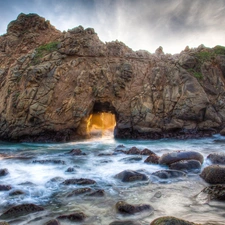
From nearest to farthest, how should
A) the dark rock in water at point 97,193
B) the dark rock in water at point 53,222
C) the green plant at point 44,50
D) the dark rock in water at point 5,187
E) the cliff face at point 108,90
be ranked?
the dark rock in water at point 53,222 < the dark rock in water at point 97,193 < the dark rock in water at point 5,187 < the cliff face at point 108,90 < the green plant at point 44,50

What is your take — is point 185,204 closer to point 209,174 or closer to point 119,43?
point 209,174

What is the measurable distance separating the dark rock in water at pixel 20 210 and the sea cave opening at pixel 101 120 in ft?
56.1

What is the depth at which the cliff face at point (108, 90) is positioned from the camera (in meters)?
20.3

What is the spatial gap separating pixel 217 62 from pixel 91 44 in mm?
13437

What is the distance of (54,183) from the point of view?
7.74 metres

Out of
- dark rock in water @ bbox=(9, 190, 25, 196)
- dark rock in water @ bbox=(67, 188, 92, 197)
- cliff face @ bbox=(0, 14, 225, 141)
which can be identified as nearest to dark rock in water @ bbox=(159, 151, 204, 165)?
dark rock in water @ bbox=(67, 188, 92, 197)

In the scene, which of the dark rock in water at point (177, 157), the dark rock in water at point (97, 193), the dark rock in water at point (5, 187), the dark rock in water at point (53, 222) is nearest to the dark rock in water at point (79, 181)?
the dark rock in water at point (97, 193)

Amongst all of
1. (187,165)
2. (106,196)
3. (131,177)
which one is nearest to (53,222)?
(106,196)

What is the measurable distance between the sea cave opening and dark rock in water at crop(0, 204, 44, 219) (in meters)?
17.1

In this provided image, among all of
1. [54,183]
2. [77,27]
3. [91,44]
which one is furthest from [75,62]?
[54,183]

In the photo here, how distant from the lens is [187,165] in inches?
357

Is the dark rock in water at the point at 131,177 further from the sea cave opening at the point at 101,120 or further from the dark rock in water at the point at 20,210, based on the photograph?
the sea cave opening at the point at 101,120

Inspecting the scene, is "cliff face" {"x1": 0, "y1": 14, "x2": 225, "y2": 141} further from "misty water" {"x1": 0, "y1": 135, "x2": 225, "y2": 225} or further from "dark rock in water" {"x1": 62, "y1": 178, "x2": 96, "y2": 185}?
"dark rock in water" {"x1": 62, "y1": 178, "x2": 96, "y2": 185}

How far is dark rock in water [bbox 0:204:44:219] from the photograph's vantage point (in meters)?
5.25
